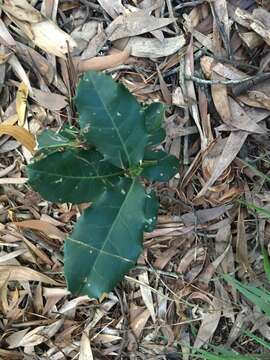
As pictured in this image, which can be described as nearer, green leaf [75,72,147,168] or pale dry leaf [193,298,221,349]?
green leaf [75,72,147,168]

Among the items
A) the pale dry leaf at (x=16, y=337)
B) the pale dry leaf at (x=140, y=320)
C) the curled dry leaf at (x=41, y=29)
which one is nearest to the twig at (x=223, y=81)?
the curled dry leaf at (x=41, y=29)

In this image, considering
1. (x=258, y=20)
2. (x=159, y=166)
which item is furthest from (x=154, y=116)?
(x=258, y=20)

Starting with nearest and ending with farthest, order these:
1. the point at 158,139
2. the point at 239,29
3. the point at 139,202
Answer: the point at 139,202, the point at 158,139, the point at 239,29

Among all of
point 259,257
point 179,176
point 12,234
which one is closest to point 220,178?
point 179,176

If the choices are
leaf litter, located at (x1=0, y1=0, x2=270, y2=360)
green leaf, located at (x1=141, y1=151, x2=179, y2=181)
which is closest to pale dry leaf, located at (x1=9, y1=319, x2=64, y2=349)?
leaf litter, located at (x1=0, y1=0, x2=270, y2=360)

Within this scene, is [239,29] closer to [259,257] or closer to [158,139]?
[158,139]

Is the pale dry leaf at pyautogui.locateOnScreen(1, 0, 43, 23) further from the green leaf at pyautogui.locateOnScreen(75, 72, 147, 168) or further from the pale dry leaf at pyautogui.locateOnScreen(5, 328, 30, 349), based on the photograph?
the pale dry leaf at pyautogui.locateOnScreen(5, 328, 30, 349)

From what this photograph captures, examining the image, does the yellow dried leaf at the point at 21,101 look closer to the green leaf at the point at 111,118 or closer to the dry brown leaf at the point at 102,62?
the dry brown leaf at the point at 102,62
